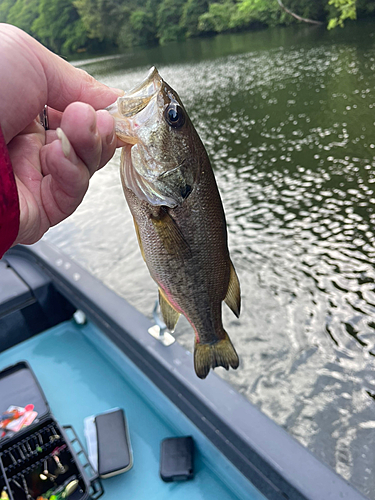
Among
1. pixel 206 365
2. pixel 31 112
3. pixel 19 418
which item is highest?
pixel 31 112

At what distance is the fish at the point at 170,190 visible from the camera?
1.39 metres

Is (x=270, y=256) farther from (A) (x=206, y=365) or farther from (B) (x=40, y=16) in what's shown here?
(B) (x=40, y=16)

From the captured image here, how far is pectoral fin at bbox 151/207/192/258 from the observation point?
145cm

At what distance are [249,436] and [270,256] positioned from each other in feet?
16.5

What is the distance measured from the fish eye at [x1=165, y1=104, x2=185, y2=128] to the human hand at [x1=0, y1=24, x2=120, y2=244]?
0.21 metres

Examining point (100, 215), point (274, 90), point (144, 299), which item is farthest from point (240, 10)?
point (144, 299)

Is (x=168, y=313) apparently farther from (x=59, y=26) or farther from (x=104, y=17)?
(x=59, y=26)

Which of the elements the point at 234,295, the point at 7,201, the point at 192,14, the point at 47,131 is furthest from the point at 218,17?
the point at 7,201

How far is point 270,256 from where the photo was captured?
7148 millimetres

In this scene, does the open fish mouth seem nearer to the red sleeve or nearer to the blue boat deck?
the red sleeve

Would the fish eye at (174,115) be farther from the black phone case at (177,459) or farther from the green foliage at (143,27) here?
the green foliage at (143,27)

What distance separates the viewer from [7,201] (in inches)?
40.2

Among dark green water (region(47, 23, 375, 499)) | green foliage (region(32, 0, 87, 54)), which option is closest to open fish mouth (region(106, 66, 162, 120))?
dark green water (region(47, 23, 375, 499))

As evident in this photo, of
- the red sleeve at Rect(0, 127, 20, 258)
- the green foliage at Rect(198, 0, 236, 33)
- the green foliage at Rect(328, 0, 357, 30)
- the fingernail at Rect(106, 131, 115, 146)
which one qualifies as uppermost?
the green foliage at Rect(198, 0, 236, 33)
